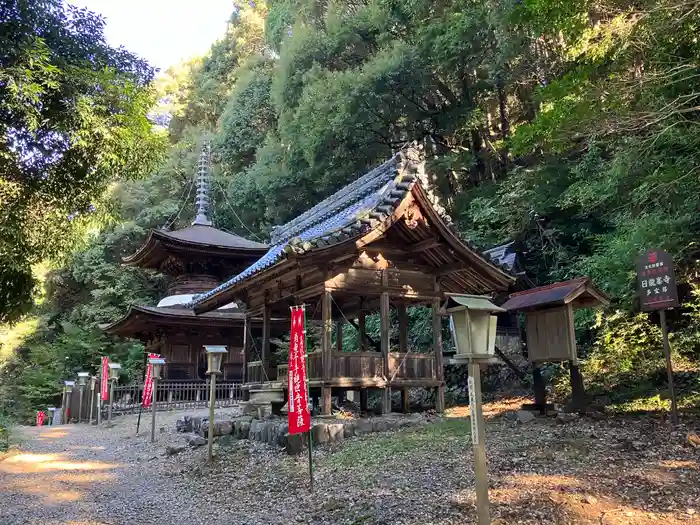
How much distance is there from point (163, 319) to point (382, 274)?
519 inches

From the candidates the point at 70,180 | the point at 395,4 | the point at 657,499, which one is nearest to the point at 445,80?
the point at 395,4

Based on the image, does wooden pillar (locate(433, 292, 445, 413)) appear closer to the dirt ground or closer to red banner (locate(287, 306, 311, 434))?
the dirt ground

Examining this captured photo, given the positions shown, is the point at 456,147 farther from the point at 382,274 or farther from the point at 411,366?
the point at 411,366

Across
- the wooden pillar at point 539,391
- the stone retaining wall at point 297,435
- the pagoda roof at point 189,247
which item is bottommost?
→ the stone retaining wall at point 297,435

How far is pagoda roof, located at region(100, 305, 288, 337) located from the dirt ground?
10.4m

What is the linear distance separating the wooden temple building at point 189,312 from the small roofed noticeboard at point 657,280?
15232mm

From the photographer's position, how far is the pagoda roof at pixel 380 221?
31.2ft

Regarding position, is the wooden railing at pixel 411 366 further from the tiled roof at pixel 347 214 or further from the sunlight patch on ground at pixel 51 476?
the sunlight patch on ground at pixel 51 476

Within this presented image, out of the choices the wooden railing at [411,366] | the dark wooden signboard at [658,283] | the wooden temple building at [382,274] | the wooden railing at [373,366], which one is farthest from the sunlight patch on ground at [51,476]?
the dark wooden signboard at [658,283]

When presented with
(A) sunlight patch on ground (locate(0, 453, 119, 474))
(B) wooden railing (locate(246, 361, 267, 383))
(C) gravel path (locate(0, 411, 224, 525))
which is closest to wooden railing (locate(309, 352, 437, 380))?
(B) wooden railing (locate(246, 361, 267, 383))

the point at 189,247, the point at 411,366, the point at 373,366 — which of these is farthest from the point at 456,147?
the point at 373,366

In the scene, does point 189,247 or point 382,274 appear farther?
point 189,247

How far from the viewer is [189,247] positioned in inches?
896

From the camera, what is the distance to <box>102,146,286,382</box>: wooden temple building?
21703 millimetres
